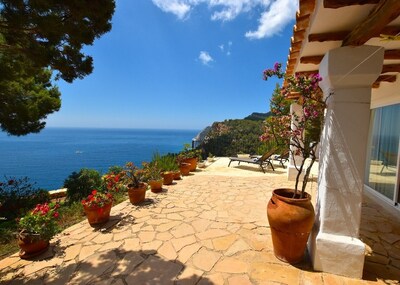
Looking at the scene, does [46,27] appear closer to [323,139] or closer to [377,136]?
[323,139]

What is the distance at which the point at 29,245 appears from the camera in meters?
2.75

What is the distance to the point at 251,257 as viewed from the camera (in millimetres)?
2631

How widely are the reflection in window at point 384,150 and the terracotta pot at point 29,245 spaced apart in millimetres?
6273

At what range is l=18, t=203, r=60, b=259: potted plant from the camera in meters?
2.75

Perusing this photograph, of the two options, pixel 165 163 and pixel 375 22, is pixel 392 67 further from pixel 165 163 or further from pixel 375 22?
pixel 165 163

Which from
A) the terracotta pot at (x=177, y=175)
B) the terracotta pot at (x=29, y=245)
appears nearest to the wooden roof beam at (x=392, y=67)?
the terracotta pot at (x=177, y=175)

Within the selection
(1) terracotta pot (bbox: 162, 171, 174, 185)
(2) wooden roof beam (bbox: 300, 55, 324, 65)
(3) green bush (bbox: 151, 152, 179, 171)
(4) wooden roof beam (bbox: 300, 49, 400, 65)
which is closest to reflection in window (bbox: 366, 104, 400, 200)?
(4) wooden roof beam (bbox: 300, 49, 400, 65)

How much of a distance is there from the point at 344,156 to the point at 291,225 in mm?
947

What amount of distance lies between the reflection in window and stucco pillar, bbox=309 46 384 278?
10.1 ft

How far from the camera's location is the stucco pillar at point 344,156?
7.14 ft

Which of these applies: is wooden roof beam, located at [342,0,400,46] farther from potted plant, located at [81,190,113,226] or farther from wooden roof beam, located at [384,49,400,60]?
potted plant, located at [81,190,113,226]

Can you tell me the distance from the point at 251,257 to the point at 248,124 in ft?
46.0

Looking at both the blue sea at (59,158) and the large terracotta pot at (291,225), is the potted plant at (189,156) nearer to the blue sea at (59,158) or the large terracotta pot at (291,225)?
the blue sea at (59,158)

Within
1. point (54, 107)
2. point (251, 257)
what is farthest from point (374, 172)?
point (54, 107)
